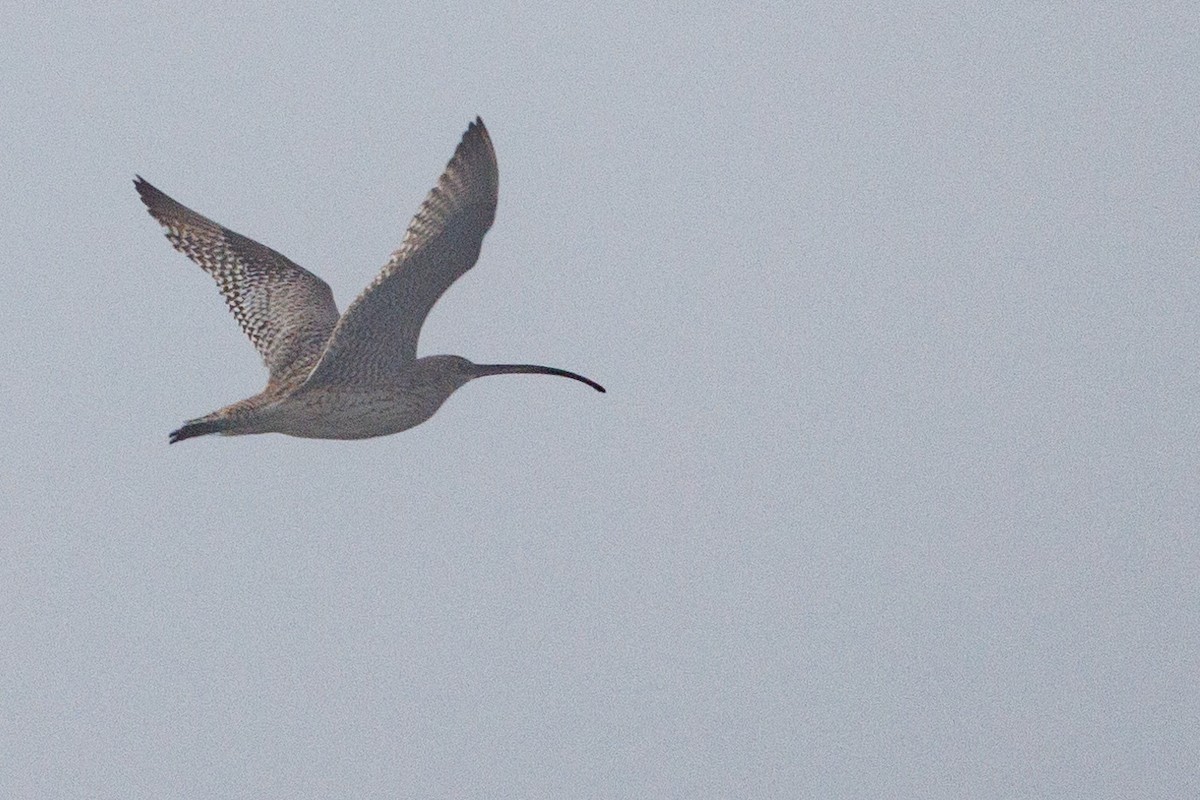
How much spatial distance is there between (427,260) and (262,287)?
5226mm

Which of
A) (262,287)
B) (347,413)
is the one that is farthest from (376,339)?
(262,287)

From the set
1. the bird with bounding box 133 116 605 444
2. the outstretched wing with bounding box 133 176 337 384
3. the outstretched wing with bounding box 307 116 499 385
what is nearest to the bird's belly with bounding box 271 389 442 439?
the bird with bounding box 133 116 605 444

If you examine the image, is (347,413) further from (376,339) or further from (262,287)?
(262,287)

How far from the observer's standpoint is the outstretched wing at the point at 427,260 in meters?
19.9

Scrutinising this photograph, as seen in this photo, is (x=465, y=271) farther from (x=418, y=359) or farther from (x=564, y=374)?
(x=564, y=374)

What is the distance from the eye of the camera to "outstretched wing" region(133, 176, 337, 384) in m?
23.6

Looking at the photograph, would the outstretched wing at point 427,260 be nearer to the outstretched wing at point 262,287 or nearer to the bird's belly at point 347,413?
the bird's belly at point 347,413

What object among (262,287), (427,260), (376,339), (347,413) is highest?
(427,260)

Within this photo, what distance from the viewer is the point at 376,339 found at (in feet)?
68.0

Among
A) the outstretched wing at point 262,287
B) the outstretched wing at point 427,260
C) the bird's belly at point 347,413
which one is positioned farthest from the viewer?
the outstretched wing at point 262,287

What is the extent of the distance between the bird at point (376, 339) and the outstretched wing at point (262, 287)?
0.02 meters

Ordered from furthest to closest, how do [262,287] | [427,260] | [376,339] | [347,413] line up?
[262,287]
[347,413]
[376,339]
[427,260]

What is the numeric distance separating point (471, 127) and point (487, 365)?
142 inches

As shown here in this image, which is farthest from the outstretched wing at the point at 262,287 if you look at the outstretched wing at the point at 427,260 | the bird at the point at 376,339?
the outstretched wing at the point at 427,260
